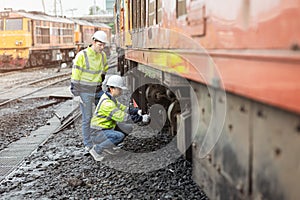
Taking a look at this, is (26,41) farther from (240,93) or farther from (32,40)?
(240,93)

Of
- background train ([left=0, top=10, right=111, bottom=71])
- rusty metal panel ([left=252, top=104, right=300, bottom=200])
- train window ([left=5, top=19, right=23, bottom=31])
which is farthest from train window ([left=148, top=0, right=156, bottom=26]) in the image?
train window ([left=5, top=19, right=23, bottom=31])

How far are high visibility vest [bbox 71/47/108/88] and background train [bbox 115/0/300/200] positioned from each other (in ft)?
9.27

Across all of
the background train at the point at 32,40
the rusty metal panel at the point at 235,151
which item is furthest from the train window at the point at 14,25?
the rusty metal panel at the point at 235,151

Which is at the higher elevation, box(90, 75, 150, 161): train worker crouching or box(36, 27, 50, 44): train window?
box(36, 27, 50, 44): train window

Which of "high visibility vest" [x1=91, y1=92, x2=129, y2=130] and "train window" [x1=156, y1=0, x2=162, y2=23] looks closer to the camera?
"train window" [x1=156, y1=0, x2=162, y2=23]

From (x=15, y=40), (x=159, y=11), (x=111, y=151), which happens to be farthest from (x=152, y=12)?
(x=15, y=40)

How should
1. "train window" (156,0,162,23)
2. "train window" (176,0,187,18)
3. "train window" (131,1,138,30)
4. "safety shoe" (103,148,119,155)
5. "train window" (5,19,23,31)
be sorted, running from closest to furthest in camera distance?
"train window" (176,0,187,18) < "train window" (156,0,162,23) < "safety shoe" (103,148,119,155) < "train window" (131,1,138,30) < "train window" (5,19,23,31)

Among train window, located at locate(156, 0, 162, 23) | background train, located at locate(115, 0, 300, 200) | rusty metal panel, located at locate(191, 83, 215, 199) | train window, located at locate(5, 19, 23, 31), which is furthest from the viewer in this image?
train window, located at locate(5, 19, 23, 31)

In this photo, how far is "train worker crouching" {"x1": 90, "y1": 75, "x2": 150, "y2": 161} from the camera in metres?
5.99

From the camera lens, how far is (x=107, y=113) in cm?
603

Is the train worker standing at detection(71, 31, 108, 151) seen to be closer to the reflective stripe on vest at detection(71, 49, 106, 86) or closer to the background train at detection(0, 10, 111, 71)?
the reflective stripe on vest at detection(71, 49, 106, 86)

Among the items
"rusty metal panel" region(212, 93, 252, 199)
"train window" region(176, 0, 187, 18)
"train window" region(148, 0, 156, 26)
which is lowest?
"rusty metal panel" region(212, 93, 252, 199)

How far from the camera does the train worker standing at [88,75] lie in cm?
640

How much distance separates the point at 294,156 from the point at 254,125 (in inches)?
14.2
